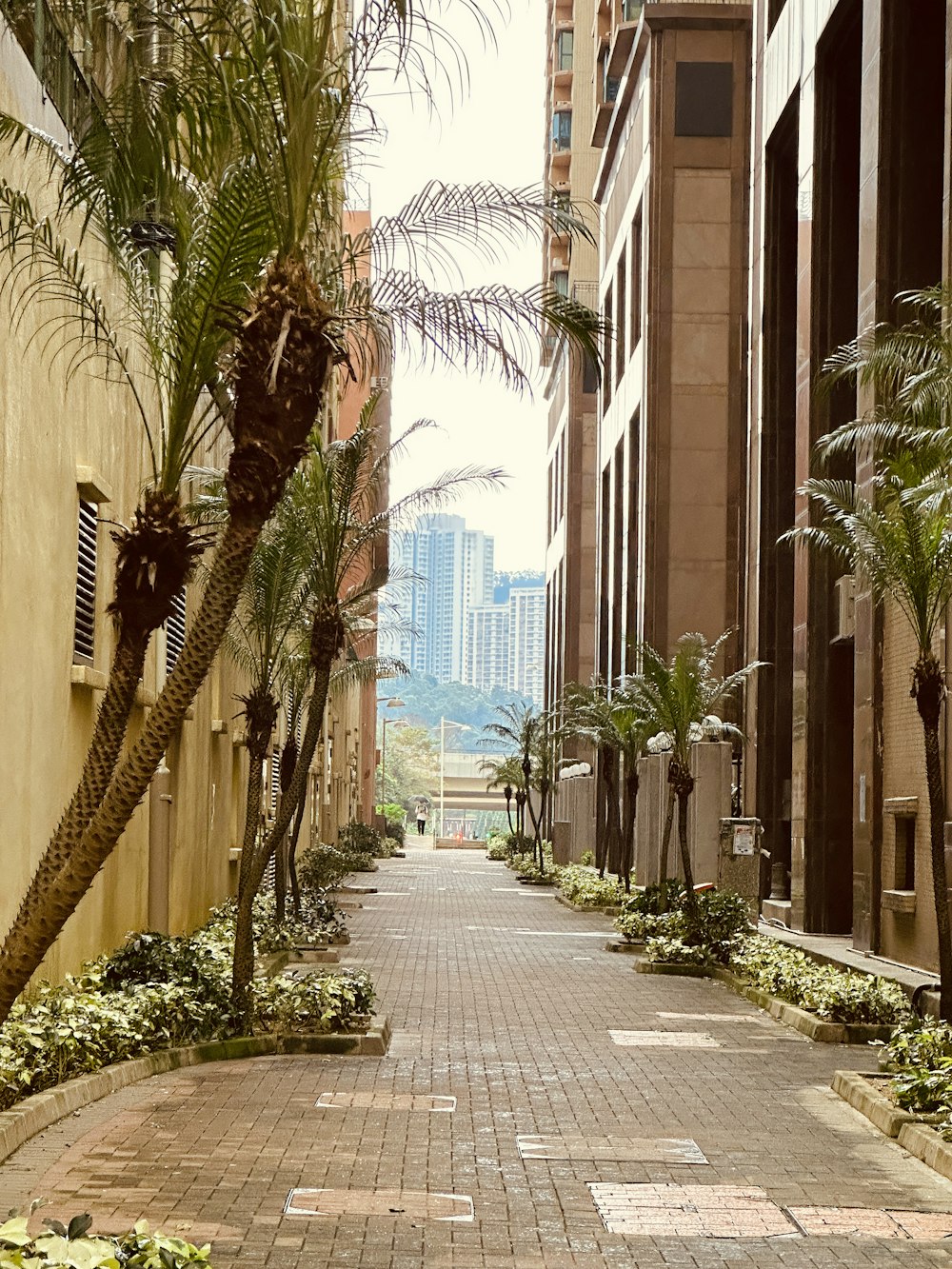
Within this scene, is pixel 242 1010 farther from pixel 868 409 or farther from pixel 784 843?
pixel 784 843

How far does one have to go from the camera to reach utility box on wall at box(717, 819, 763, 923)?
2836cm

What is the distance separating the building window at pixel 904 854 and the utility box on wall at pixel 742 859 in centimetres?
701

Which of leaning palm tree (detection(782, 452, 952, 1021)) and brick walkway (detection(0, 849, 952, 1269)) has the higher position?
leaning palm tree (detection(782, 452, 952, 1021))

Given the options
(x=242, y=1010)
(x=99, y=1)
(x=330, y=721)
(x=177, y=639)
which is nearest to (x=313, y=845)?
(x=330, y=721)

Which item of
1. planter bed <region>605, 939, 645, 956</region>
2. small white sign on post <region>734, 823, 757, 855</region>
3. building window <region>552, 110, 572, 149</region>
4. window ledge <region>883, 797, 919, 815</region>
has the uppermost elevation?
building window <region>552, 110, 572, 149</region>

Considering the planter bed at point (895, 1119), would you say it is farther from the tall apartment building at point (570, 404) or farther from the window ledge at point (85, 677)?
the tall apartment building at point (570, 404)

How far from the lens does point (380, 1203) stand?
8672 millimetres

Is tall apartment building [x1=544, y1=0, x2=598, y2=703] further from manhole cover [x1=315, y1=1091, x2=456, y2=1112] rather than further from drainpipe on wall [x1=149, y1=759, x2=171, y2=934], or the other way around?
manhole cover [x1=315, y1=1091, x2=456, y2=1112]

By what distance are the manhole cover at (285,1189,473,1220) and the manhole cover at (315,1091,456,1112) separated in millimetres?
2672

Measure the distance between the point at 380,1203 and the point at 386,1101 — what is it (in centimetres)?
326

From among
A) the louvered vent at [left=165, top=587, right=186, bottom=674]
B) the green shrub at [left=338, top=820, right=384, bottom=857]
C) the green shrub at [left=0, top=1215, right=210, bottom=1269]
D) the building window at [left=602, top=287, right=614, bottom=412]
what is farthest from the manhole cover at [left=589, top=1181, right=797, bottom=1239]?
the green shrub at [left=338, top=820, right=384, bottom=857]

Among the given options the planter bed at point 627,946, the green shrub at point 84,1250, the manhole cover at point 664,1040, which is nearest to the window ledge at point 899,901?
the planter bed at point 627,946

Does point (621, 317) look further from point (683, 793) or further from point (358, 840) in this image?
point (683, 793)

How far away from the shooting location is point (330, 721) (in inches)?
2282
